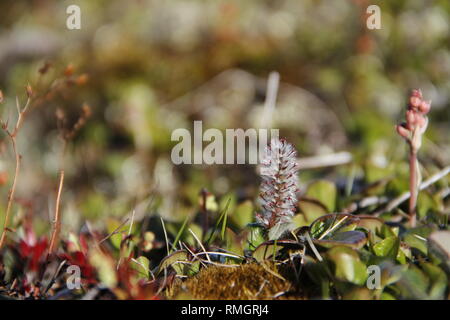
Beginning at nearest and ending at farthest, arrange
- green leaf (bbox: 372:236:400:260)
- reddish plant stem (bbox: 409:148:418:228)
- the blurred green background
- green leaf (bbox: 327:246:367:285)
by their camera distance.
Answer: green leaf (bbox: 327:246:367:285) → green leaf (bbox: 372:236:400:260) → reddish plant stem (bbox: 409:148:418:228) → the blurred green background

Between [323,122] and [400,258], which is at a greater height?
[323,122]

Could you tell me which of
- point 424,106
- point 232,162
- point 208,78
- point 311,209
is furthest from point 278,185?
point 208,78

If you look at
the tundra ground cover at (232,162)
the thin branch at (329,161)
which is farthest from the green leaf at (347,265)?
the thin branch at (329,161)

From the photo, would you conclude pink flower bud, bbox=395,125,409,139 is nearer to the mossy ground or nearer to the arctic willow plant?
the arctic willow plant

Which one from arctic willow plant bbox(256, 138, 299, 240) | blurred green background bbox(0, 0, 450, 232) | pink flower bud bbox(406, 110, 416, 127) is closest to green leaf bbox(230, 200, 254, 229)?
arctic willow plant bbox(256, 138, 299, 240)
